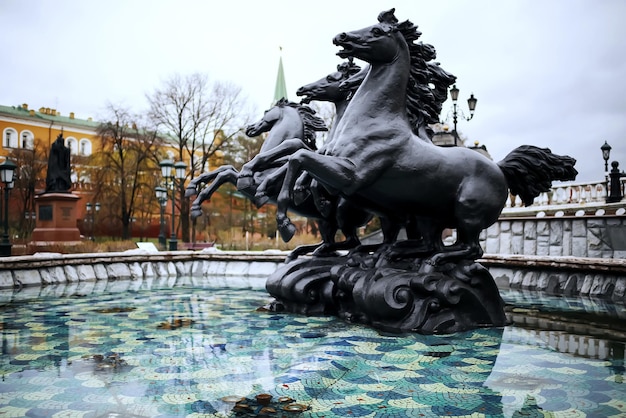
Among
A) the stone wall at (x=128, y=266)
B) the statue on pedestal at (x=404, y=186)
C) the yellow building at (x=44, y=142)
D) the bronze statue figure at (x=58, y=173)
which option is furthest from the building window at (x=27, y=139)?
the statue on pedestal at (x=404, y=186)

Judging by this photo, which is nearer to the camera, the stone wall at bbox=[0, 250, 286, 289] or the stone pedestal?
the stone wall at bbox=[0, 250, 286, 289]

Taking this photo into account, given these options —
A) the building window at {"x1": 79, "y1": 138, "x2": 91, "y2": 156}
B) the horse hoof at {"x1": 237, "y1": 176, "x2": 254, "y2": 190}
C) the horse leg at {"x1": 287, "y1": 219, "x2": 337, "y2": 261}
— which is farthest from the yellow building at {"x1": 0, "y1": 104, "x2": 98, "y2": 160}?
the horse hoof at {"x1": 237, "y1": 176, "x2": 254, "y2": 190}

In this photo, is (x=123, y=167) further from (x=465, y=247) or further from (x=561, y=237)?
(x=465, y=247)

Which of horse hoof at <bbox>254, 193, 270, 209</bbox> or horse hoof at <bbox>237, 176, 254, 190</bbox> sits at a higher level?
horse hoof at <bbox>237, 176, 254, 190</bbox>

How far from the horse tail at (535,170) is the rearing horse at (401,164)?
0.4 inches

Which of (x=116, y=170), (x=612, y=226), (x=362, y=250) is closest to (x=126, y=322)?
(x=362, y=250)

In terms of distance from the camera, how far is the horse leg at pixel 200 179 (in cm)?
711

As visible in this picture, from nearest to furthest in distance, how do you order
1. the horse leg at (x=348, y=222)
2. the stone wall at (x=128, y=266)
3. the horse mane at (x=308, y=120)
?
1. the horse leg at (x=348, y=222)
2. the horse mane at (x=308, y=120)
3. the stone wall at (x=128, y=266)

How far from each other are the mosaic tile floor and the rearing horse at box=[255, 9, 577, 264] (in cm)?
122

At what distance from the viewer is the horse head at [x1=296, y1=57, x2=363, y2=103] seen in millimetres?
7113

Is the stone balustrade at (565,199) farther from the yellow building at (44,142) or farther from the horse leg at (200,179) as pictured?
the yellow building at (44,142)

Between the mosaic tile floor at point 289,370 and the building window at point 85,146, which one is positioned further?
the building window at point 85,146

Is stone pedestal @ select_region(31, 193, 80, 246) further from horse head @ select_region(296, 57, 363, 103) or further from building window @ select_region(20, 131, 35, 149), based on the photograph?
building window @ select_region(20, 131, 35, 149)

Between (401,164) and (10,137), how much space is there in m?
60.2
